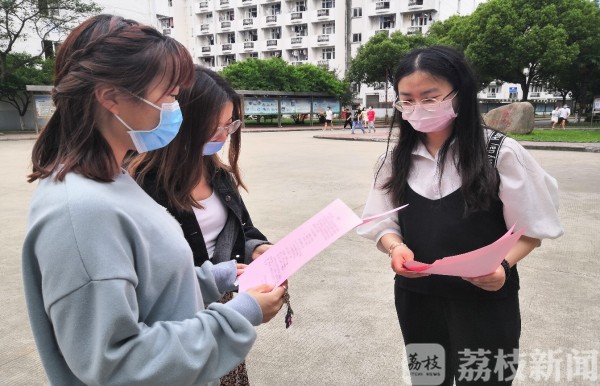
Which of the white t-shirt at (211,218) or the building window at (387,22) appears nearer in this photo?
the white t-shirt at (211,218)

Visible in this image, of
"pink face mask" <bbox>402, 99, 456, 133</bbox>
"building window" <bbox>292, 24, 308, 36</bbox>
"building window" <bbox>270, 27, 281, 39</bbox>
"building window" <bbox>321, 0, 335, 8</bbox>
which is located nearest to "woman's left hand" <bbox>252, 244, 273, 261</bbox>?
"pink face mask" <bbox>402, 99, 456, 133</bbox>

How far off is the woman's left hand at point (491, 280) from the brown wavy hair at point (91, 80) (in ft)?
3.11

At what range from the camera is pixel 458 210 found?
131cm

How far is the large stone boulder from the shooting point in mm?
14430

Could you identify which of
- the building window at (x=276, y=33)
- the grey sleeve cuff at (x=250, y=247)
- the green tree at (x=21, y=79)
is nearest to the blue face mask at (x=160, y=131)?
the grey sleeve cuff at (x=250, y=247)

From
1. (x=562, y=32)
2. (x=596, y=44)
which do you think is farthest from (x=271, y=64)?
(x=596, y=44)

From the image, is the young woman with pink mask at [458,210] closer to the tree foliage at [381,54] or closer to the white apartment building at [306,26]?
the tree foliage at [381,54]

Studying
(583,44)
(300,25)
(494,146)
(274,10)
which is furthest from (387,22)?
(494,146)

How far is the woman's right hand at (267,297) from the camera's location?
2.98ft

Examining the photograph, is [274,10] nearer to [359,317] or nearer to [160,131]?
[359,317]

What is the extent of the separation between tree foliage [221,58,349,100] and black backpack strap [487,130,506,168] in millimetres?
23073

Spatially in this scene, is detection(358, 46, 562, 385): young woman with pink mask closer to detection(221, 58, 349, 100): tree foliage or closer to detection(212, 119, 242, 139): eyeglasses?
detection(212, 119, 242, 139): eyeglasses

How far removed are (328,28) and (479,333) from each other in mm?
39088

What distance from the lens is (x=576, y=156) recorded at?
30.9ft
